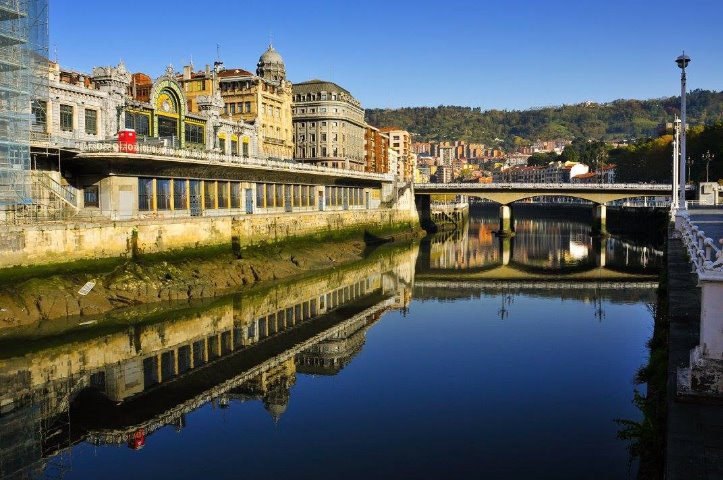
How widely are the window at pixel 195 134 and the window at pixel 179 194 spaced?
12624 millimetres

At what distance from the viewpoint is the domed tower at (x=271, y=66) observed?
105 m

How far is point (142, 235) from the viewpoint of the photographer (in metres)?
43.7

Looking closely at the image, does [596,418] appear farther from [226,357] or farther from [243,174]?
[243,174]

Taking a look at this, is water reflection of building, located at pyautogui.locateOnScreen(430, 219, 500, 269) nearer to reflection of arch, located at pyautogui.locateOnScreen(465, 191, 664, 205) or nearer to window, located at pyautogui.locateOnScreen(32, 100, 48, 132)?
reflection of arch, located at pyautogui.locateOnScreen(465, 191, 664, 205)

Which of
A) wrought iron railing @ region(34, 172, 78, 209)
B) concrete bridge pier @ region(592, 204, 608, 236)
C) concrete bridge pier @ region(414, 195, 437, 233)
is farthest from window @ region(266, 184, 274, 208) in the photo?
concrete bridge pier @ region(592, 204, 608, 236)

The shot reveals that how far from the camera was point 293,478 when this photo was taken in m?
17.3

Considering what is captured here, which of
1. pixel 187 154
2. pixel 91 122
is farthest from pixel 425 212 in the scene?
pixel 91 122

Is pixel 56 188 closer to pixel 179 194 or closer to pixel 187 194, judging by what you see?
pixel 179 194

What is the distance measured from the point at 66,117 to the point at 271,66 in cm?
5959

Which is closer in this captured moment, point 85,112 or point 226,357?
point 226,357

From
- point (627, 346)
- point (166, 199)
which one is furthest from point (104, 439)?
point (166, 199)

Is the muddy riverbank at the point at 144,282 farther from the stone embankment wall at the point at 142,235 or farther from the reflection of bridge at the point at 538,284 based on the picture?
the reflection of bridge at the point at 538,284

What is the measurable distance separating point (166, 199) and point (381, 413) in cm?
3500

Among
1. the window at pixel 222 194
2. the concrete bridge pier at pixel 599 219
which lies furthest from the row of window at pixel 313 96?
the window at pixel 222 194
